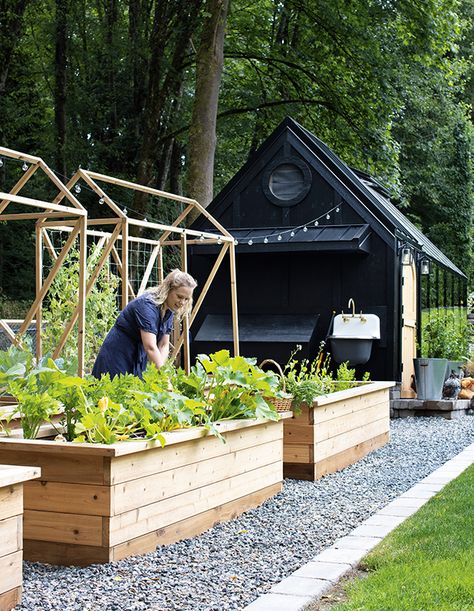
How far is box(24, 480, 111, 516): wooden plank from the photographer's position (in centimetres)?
459

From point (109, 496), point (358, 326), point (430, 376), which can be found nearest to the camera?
point (109, 496)

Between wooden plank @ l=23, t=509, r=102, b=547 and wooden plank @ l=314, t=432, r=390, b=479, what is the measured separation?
130 inches

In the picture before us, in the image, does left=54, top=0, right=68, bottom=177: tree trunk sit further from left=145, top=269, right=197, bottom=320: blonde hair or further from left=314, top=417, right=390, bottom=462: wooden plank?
left=145, top=269, right=197, bottom=320: blonde hair

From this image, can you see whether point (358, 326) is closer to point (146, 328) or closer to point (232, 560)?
point (146, 328)

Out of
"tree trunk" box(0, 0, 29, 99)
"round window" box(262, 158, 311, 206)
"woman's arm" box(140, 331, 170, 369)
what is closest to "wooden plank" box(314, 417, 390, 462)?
"woman's arm" box(140, 331, 170, 369)

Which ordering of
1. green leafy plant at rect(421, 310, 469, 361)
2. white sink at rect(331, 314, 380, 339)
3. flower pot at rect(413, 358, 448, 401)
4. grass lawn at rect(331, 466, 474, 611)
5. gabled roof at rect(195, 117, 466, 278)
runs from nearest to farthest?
1. grass lawn at rect(331, 466, 474, 611)
2. white sink at rect(331, 314, 380, 339)
3. flower pot at rect(413, 358, 448, 401)
4. gabled roof at rect(195, 117, 466, 278)
5. green leafy plant at rect(421, 310, 469, 361)

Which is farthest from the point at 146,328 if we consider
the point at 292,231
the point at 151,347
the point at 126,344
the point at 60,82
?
the point at 60,82

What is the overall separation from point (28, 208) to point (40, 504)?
18.6 m

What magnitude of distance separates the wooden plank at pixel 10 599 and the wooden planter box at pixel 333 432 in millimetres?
3880

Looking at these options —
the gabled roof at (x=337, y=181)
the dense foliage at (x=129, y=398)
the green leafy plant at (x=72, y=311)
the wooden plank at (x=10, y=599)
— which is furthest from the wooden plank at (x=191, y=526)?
the gabled roof at (x=337, y=181)

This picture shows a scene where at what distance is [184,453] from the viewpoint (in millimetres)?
5312

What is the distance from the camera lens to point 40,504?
4.69 metres

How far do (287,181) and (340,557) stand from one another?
9.22 m

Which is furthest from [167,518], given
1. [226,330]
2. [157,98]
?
[157,98]
